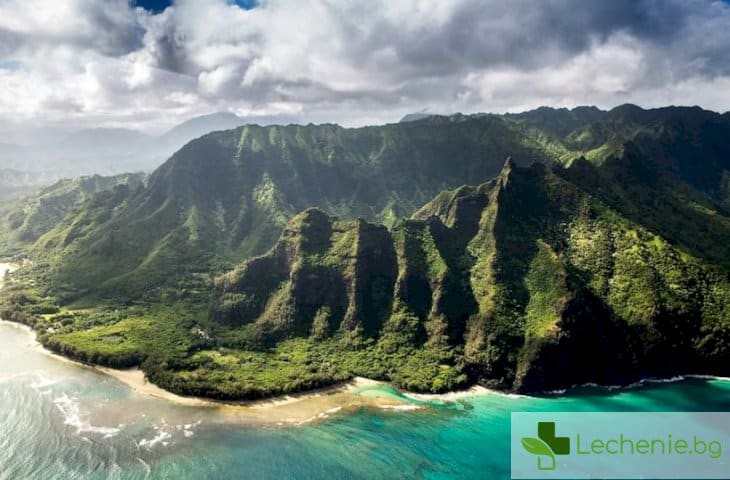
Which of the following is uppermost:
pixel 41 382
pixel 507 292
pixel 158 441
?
pixel 507 292

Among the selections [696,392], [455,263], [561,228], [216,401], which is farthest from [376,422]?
[561,228]

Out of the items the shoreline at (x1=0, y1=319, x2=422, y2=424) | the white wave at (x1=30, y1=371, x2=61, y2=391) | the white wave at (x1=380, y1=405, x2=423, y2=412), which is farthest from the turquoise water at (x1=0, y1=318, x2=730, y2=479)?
the shoreline at (x1=0, y1=319, x2=422, y2=424)

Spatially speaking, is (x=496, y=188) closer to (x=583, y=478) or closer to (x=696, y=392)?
(x=696, y=392)

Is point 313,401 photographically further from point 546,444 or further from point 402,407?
point 546,444

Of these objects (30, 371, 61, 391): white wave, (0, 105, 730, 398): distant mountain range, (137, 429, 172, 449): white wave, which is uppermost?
(0, 105, 730, 398): distant mountain range

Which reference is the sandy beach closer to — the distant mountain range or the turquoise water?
the distant mountain range

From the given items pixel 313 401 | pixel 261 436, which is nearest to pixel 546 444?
pixel 313 401
